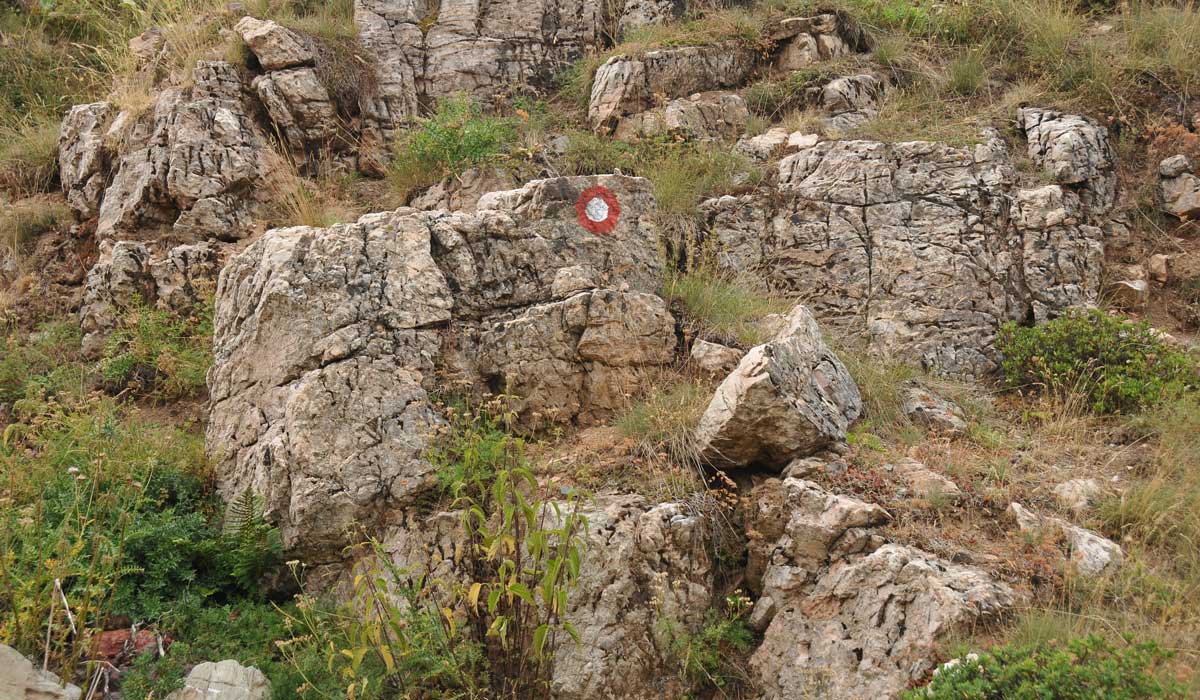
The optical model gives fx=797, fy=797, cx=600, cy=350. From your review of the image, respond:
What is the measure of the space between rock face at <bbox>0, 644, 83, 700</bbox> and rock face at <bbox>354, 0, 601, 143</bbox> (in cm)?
727

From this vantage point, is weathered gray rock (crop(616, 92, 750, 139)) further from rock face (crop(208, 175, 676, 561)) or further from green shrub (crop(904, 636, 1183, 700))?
green shrub (crop(904, 636, 1183, 700))

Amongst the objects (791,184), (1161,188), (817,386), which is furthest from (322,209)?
(1161,188)

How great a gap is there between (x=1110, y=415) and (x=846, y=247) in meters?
2.57

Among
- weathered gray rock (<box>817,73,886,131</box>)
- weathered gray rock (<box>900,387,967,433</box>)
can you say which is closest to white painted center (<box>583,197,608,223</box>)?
weathered gray rock (<box>900,387,967,433</box>)

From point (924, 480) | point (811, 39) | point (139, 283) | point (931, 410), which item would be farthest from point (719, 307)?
point (139, 283)

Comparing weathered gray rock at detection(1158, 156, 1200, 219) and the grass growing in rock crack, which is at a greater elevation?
weathered gray rock at detection(1158, 156, 1200, 219)

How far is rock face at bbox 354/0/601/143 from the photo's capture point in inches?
388

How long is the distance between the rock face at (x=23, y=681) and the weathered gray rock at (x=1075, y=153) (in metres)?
8.65

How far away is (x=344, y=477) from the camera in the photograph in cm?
502

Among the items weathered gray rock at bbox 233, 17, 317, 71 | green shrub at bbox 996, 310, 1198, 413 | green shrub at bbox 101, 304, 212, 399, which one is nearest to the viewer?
green shrub at bbox 996, 310, 1198, 413

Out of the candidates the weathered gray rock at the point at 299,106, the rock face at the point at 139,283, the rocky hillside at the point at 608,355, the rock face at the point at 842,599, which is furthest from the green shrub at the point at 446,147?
the rock face at the point at 842,599

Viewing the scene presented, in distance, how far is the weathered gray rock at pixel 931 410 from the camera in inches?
234

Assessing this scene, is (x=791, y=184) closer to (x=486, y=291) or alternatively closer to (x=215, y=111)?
(x=486, y=291)

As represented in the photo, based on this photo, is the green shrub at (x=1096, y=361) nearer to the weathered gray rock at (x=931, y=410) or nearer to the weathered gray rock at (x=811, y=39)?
the weathered gray rock at (x=931, y=410)
